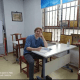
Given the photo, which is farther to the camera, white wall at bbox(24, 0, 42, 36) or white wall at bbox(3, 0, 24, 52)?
white wall at bbox(3, 0, 24, 52)

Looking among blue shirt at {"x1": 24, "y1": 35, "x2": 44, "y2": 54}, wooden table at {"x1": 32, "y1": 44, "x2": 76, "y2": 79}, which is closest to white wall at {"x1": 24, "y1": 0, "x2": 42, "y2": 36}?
blue shirt at {"x1": 24, "y1": 35, "x2": 44, "y2": 54}

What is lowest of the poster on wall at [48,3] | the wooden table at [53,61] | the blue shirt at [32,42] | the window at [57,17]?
the wooden table at [53,61]

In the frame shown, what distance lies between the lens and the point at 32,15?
3.90m

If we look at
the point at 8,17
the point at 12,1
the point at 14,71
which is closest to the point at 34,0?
the point at 12,1

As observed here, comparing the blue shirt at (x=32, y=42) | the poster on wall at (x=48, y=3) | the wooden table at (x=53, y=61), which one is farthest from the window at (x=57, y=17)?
the blue shirt at (x=32, y=42)

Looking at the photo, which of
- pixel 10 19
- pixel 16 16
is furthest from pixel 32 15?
pixel 10 19

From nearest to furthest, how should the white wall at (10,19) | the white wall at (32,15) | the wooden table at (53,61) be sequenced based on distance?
1. the wooden table at (53,61)
2. the white wall at (32,15)
3. the white wall at (10,19)

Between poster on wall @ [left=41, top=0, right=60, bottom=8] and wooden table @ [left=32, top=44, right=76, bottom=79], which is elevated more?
poster on wall @ [left=41, top=0, right=60, bottom=8]

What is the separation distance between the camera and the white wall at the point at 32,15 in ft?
12.3

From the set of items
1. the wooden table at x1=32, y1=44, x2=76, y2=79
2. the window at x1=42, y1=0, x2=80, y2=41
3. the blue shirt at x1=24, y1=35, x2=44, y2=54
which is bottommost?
the wooden table at x1=32, y1=44, x2=76, y2=79

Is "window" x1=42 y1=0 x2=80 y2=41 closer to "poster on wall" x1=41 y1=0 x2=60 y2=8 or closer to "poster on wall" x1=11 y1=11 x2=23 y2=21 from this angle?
"poster on wall" x1=41 y1=0 x2=60 y2=8

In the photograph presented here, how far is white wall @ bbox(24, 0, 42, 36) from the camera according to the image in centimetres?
374

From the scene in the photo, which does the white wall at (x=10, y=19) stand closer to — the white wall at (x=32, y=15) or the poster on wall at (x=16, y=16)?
the poster on wall at (x=16, y=16)

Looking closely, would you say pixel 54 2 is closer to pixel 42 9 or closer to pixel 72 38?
pixel 42 9
